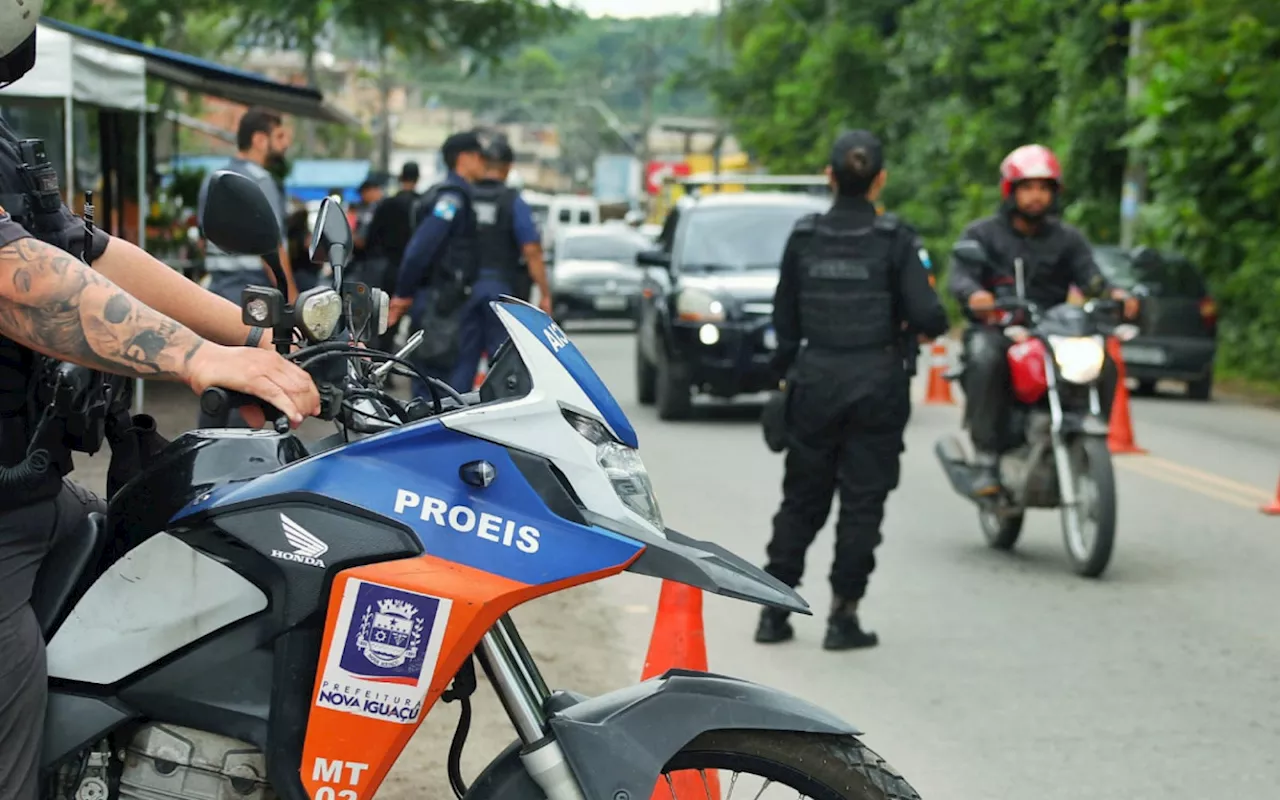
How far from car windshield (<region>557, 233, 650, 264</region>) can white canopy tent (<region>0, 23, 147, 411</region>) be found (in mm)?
17567

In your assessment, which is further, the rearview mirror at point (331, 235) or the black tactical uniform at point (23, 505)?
the rearview mirror at point (331, 235)

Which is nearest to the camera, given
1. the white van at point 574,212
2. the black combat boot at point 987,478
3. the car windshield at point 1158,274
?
the black combat boot at point 987,478

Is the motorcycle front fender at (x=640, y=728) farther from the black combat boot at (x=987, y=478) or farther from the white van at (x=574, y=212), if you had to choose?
the white van at (x=574, y=212)

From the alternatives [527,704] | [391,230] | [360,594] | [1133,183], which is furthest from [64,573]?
[1133,183]

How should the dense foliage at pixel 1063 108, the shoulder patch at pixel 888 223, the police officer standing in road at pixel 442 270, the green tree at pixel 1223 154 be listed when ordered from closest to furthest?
1. the shoulder patch at pixel 888 223
2. the police officer standing in road at pixel 442 270
3. the green tree at pixel 1223 154
4. the dense foliage at pixel 1063 108

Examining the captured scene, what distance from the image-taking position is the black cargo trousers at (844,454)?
6.74m

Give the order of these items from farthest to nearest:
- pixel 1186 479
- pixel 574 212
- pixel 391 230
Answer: pixel 574 212
pixel 391 230
pixel 1186 479

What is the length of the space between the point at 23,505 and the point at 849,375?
4254 mm

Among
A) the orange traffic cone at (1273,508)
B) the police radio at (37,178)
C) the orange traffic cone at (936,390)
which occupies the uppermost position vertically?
the police radio at (37,178)

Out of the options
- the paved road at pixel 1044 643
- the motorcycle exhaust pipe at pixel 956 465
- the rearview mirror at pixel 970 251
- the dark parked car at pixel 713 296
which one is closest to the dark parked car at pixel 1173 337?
the dark parked car at pixel 713 296

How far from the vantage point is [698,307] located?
47.4 feet

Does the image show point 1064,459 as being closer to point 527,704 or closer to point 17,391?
point 527,704

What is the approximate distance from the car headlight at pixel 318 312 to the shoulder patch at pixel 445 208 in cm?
744

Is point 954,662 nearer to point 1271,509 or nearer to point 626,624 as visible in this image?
point 626,624
